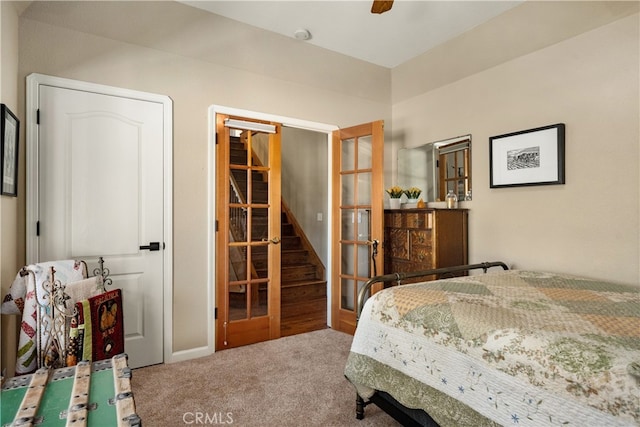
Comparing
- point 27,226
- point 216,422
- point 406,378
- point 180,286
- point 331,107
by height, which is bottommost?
point 216,422

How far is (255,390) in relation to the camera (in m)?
2.36

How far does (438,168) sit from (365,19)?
1.65m

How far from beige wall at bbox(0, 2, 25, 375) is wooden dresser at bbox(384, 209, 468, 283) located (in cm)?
295

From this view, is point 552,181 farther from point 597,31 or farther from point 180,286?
point 180,286

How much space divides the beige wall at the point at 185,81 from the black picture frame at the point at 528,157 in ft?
5.75

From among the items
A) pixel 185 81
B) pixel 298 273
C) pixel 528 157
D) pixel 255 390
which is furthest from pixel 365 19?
pixel 298 273

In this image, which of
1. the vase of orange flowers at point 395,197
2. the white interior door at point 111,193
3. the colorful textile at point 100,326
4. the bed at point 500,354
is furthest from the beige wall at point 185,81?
the bed at point 500,354

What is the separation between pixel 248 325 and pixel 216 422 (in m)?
1.24

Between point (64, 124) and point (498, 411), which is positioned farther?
point (64, 124)

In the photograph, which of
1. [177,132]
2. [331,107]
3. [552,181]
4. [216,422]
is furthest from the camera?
[331,107]

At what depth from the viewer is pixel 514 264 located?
9.82 feet

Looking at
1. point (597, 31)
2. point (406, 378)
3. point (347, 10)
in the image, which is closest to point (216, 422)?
point (406, 378)

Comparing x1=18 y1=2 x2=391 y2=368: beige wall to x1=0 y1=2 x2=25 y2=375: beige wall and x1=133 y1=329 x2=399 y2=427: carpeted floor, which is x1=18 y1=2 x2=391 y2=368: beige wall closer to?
x1=0 y1=2 x2=25 y2=375: beige wall

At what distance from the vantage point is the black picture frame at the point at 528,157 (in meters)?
2.68
